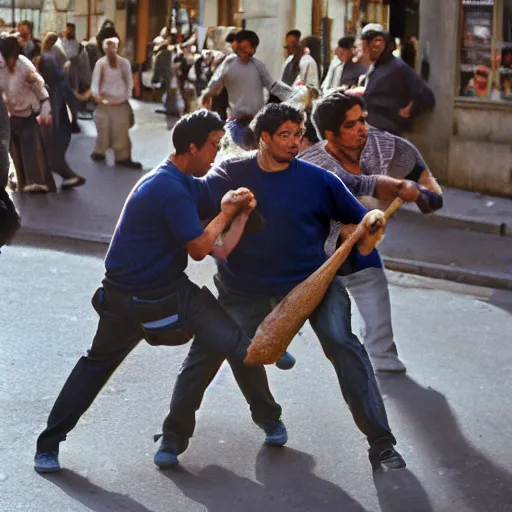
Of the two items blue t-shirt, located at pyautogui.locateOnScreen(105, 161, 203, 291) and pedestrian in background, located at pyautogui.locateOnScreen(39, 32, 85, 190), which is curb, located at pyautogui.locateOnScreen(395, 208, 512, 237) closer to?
pedestrian in background, located at pyautogui.locateOnScreen(39, 32, 85, 190)

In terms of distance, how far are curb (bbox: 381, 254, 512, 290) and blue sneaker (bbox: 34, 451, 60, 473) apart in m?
5.18

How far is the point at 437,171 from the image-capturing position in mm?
14508

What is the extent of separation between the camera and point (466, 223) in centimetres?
1249

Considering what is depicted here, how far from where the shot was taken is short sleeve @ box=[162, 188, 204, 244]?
207 inches

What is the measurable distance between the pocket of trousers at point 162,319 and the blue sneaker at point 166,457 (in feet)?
1.75

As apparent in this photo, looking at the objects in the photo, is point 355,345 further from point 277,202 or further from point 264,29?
point 264,29

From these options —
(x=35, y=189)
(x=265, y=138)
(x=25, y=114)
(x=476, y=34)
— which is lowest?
(x=35, y=189)

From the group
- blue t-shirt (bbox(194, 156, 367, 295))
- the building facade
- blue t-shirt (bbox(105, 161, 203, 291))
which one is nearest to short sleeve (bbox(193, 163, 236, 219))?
blue t-shirt (bbox(194, 156, 367, 295))

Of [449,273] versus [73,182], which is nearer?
[449,273]

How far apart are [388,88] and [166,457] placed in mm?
7919

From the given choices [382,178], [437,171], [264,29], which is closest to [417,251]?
[437,171]

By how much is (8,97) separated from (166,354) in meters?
6.54

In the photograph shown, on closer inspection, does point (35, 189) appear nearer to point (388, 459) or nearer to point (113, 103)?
point (113, 103)

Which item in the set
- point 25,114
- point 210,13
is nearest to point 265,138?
point 25,114
